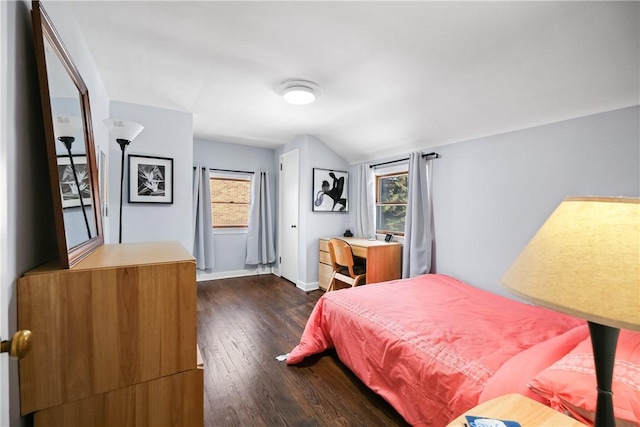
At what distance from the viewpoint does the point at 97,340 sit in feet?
2.64

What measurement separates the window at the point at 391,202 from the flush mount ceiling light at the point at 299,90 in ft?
5.97

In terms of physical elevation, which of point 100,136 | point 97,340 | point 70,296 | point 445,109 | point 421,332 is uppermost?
point 445,109

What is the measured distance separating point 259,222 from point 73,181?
11.7 ft

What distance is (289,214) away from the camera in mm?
4414

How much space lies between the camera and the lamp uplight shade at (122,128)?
1.81 meters

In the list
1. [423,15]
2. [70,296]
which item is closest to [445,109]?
[423,15]

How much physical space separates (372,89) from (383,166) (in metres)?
1.53

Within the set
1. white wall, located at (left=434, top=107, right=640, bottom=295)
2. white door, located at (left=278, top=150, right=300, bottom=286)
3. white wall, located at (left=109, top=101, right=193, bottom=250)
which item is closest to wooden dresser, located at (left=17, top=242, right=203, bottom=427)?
white wall, located at (left=109, top=101, right=193, bottom=250)

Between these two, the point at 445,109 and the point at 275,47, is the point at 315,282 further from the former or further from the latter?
the point at 275,47

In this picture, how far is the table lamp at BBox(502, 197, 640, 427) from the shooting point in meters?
0.43

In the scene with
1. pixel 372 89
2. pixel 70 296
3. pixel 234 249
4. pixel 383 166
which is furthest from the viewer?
pixel 234 249

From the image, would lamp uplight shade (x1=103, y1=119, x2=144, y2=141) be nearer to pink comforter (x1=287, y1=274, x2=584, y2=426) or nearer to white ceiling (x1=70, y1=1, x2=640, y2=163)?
Result: white ceiling (x1=70, y1=1, x2=640, y2=163)

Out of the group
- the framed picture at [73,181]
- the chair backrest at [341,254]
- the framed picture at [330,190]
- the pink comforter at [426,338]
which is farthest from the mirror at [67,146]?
the framed picture at [330,190]

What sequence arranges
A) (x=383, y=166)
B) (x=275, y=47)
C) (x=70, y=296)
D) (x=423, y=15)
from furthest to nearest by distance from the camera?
(x=383, y=166) → (x=275, y=47) → (x=423, y=15) → (x=70, y=296)
